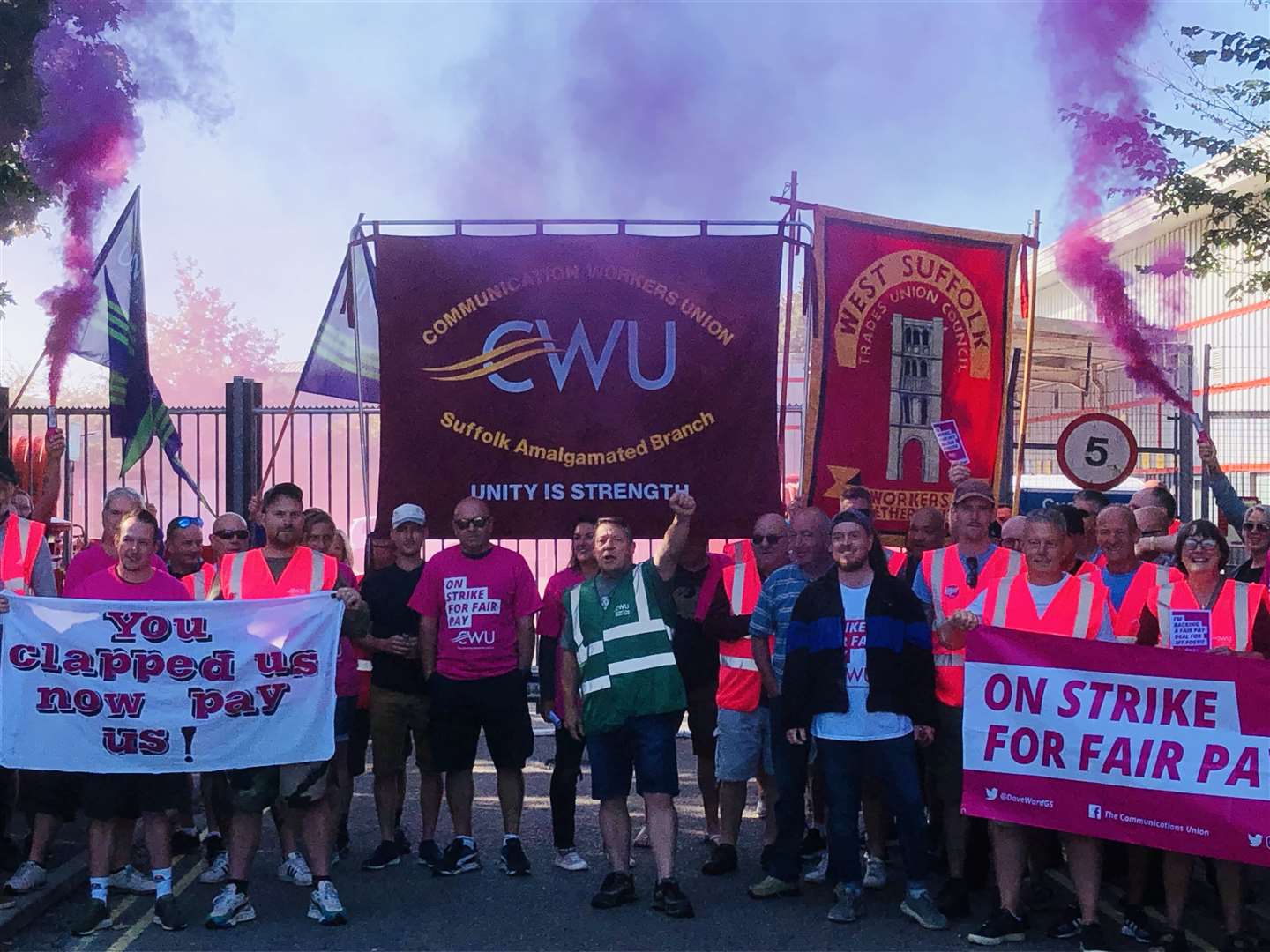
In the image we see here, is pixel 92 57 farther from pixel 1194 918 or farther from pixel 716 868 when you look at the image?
pixel 1194 918

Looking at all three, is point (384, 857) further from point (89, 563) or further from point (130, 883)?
point (89, 563)

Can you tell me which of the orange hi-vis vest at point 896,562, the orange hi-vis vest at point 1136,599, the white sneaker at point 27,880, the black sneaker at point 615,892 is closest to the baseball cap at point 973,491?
the orange hi-vis vest at point 896,562

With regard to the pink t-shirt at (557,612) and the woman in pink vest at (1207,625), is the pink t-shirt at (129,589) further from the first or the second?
the woman in pink vest at (1207,625)

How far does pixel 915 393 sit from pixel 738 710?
251 centimetres

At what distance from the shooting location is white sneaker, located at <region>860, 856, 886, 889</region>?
6.90 metres

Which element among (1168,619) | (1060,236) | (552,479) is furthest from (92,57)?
(1168,619)

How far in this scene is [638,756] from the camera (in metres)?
6.67

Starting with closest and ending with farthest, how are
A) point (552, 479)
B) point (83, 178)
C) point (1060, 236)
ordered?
1. point (552, 479)
2. point (1060, 236)
3. point (83, 178)

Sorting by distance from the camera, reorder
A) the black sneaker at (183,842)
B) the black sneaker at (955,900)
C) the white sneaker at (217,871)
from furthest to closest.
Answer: the black sneaker at (183,842) < the white sneaker at (217,871) < the black sneaker at (955,900)

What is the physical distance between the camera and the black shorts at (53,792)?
663cm

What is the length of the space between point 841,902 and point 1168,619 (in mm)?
1931

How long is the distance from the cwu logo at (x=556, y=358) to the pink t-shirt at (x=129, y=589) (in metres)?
1.99

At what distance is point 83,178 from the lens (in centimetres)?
2311

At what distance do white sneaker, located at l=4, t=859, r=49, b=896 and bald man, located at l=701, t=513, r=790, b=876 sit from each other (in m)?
3.25
